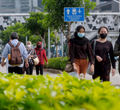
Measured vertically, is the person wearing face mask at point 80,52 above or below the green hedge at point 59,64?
above

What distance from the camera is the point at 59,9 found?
79.7 ft

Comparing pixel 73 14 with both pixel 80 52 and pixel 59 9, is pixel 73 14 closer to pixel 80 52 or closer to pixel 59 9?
pixel 59 9

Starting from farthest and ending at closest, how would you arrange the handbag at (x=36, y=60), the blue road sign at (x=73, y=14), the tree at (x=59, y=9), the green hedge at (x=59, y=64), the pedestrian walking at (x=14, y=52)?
1. the tree at (x=59, y=9)
2. the green hedge at (x=59, y=64)
3. the blue road sign at (x=73, y=14)
4. the handbag at (x=36, y=60)
5. the pedestrian walking at (x=14, y=52)

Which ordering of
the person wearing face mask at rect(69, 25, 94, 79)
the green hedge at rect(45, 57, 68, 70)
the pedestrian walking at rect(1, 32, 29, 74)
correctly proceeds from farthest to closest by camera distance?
the green hedge at rect(45, 57, 68, 70), the pedestrian walking at rect(1, 32, 29, 74), the person wearing face mask at rect(69, 25, 94, 79)

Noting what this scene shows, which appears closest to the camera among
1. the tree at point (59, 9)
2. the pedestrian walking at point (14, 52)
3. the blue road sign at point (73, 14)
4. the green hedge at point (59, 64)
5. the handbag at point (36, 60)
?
the pedestrian walking at point (14, 52)

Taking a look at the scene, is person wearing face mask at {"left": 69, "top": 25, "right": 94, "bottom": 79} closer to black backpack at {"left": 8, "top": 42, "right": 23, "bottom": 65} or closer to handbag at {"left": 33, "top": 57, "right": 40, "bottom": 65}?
black backpack at {"left": 8, "top": 42, "right": 23, "bottom": 65}

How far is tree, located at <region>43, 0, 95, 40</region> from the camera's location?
79.0 feet

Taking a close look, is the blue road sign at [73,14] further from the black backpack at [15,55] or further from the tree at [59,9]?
the black backpack at [15,55]

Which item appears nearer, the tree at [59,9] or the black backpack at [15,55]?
the black backpack at [15,55]

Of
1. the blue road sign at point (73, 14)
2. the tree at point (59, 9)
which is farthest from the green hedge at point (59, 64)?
the blue road sign at point (73, 14)

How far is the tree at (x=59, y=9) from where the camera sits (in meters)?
24.1

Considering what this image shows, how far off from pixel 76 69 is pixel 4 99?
5.14m

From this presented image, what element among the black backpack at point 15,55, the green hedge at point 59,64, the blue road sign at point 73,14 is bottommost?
the green hedge at point 59,64

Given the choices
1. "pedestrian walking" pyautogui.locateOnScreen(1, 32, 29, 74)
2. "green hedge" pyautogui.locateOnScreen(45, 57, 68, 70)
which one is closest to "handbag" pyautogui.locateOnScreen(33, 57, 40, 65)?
"pedestrian walking" pyautogui.locateOnScreen(1, 32, 29, 74)
